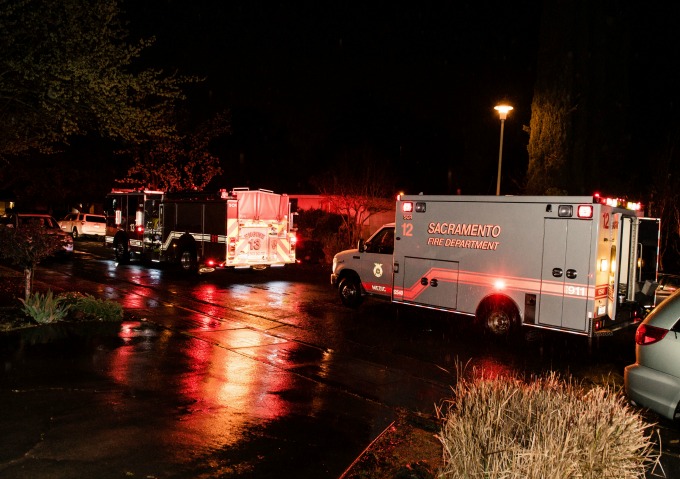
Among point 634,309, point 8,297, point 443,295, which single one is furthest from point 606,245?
point 8,297

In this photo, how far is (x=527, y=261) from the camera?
10.4m

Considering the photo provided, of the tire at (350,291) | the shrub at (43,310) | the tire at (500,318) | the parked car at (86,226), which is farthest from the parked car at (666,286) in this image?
the parked car at (86,226)

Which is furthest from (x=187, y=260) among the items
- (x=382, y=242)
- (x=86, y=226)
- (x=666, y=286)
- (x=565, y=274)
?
(x=86, y=226)

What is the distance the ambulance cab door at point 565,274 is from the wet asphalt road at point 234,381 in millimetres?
714

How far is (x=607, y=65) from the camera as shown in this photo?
21.4 m

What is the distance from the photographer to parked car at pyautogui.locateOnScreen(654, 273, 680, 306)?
1233 cm

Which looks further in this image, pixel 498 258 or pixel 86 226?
pixel 86 226

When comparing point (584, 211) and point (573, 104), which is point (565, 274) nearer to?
point (584, 211)

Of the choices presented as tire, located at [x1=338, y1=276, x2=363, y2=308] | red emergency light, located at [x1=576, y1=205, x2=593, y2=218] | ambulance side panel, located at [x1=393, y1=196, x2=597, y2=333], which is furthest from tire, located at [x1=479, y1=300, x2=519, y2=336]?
tire, located at [x1=338, y1=276, x2=363, y2=308]

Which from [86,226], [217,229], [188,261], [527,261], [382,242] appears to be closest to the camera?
[527,261]

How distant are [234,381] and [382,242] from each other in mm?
6292

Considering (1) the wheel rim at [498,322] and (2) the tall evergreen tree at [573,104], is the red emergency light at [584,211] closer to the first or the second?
(1) the wheel rim at [498,322]

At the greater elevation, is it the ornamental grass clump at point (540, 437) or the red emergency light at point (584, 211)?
the red emergency light at point (584, 211)

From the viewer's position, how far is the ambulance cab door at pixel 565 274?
9703 mm
